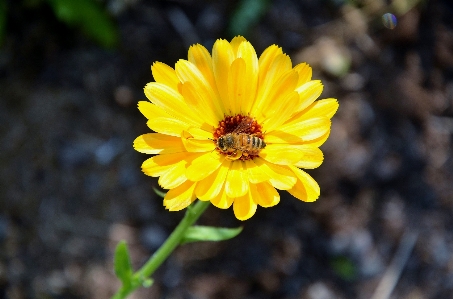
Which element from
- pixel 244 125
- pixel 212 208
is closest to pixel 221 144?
pixel 244 125

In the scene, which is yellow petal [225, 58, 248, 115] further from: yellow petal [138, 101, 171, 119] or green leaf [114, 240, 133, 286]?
green leaf [114, 240, 133, 286]

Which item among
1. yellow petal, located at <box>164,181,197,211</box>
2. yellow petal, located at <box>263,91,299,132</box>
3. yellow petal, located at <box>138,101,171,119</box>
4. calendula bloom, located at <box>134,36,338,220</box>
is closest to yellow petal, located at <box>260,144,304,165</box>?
calendula bloom, located at <box>134,36,338,220</box>

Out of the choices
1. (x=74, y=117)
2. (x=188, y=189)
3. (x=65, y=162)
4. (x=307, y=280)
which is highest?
(x=74, y=117)

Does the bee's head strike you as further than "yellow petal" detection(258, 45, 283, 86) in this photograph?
Yes

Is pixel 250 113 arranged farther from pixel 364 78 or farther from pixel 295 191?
pixel 364 78

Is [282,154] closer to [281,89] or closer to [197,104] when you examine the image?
[281,89]

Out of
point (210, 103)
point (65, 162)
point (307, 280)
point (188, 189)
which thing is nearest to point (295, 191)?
point (188, 189)

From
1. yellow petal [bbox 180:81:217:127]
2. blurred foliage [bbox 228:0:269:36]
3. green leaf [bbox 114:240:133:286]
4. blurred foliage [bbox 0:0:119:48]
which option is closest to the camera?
yellow petal [bbox 180:81:217:127]
